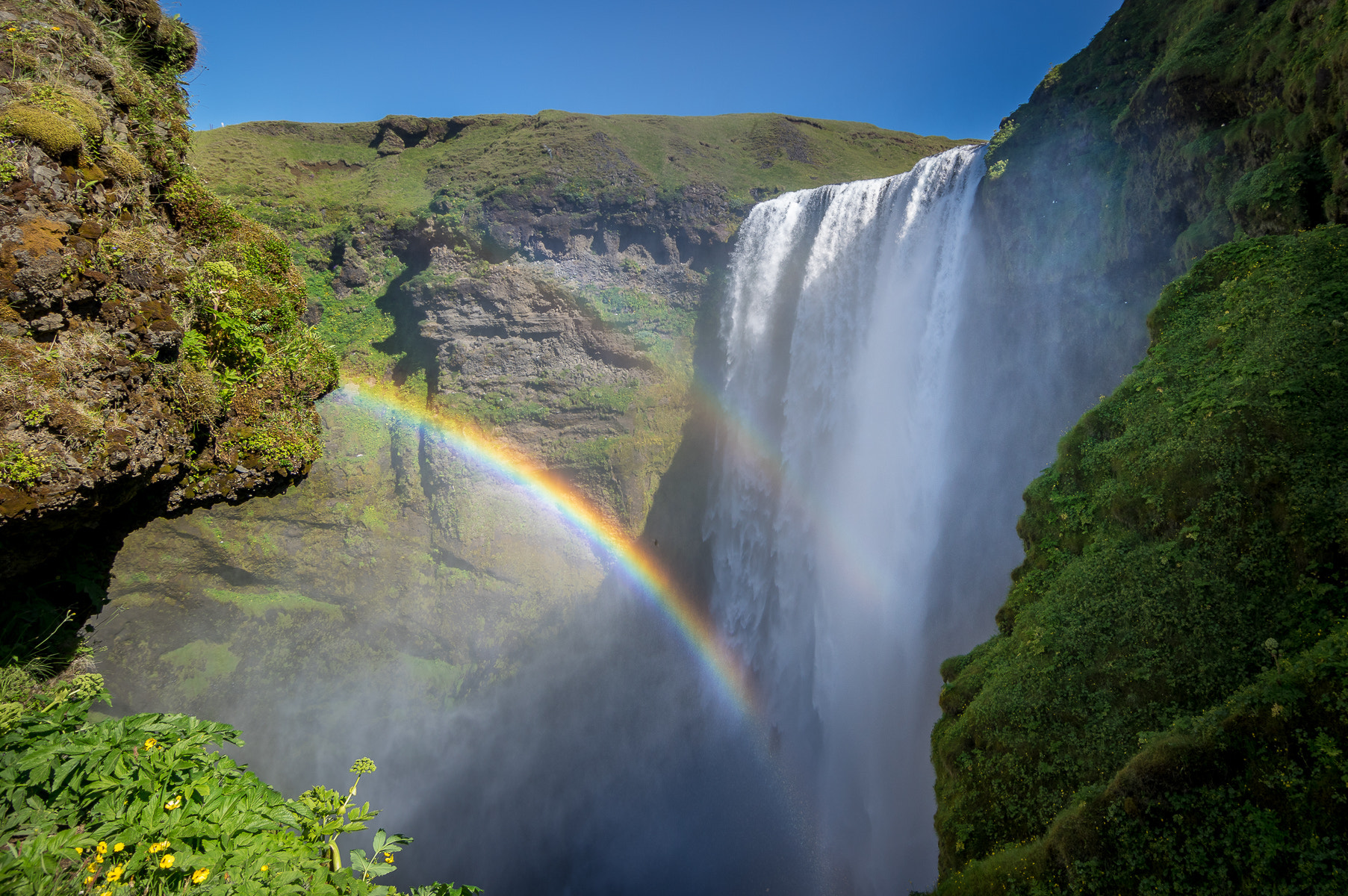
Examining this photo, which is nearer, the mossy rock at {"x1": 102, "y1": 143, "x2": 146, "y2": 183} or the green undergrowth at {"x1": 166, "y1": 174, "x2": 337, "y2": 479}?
the mossy rock at {"x1": 102, "y1": 143, "x2": 146, "y2": 183}

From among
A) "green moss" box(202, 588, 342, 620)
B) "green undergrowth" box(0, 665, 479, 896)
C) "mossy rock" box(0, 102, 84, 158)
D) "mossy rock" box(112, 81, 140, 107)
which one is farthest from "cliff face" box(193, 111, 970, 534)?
"green undergrowth" box(0, 665, 479, 896)

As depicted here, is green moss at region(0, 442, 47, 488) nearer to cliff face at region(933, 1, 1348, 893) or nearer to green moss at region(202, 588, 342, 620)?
cliff face at region(933, 1, 1348, 893)

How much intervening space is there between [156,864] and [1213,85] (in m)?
17.0

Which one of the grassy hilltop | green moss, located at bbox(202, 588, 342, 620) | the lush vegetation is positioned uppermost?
the grassy hilltop

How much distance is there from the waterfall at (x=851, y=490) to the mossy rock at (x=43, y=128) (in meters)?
18.8

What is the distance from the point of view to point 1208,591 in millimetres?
5484

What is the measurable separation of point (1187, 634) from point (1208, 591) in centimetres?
47

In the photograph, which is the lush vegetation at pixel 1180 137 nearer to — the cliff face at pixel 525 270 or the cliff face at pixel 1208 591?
the cliff face at pixel 1208 591

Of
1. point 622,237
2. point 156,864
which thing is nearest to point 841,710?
point 156,864

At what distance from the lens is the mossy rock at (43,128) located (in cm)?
382

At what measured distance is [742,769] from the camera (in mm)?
21766

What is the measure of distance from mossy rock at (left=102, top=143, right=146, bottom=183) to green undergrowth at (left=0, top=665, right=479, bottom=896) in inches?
158

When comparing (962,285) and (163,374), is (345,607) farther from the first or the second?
(962,285)

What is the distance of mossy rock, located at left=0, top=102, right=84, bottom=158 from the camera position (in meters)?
3.82
